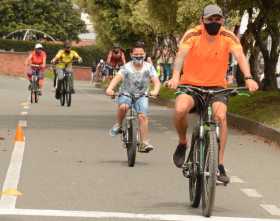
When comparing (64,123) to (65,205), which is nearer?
(65,205)

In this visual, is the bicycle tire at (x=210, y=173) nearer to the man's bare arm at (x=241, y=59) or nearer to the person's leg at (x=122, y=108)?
the man's bare arm at (x=241, y=59)

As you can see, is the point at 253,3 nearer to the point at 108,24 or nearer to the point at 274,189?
the point at 274,189

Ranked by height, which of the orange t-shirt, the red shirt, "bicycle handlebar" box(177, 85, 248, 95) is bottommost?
the red shirt

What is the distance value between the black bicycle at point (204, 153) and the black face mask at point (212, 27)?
554 millimetres

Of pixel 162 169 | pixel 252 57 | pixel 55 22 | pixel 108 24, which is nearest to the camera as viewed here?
pixel 162 169

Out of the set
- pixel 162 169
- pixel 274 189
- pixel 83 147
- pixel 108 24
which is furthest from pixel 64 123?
pixel 108 24

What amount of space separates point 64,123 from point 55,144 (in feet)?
14.6

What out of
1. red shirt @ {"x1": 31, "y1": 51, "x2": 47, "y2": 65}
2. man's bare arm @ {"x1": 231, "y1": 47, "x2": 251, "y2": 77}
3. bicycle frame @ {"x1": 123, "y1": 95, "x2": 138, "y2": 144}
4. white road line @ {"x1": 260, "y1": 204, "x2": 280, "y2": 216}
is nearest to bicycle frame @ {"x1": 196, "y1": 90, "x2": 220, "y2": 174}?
man's bare arm @ {"x1": 231, "y1": 47, "x2": 251, "y2": 77}

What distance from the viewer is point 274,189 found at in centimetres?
1061

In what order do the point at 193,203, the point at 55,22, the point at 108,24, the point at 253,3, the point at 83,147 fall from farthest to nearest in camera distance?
the point at 55,22, the point at 108,24, the point at 253,3, the point at 83,147, the point at 193,203

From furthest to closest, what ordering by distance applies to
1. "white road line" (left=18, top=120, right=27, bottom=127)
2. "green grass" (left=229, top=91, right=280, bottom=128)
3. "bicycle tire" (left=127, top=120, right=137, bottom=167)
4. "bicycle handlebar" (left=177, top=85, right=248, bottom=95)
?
"white road line" (left=18, top=120, right=27, bottom=127) → "green grass" (left=229, top=91, right=280, bottom=128) → "bicycle tire" (left=127, top=120, right=137, bottom=167) → "bicycle handlebar" (left=177, top=85, right=248, bottom=95)

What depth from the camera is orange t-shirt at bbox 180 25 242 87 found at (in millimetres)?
9023

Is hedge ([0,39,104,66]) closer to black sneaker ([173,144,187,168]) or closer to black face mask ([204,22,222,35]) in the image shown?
black sneaker ([173,144,187,168])

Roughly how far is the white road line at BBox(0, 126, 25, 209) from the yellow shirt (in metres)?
10.1
